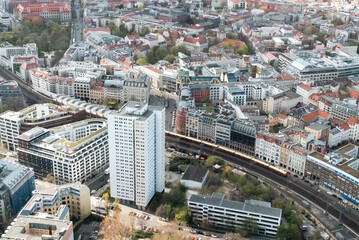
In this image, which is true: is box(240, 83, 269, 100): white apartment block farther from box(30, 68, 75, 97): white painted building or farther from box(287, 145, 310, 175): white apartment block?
box(30, 68, 75, 97): white painted building

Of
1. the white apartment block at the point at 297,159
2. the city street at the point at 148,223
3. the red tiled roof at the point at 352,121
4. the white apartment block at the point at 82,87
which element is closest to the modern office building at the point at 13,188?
the city street at the point at 148,223

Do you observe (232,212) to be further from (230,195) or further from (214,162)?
(214,162)

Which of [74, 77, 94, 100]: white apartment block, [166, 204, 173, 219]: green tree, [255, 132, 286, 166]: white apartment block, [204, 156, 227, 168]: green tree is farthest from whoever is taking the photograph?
[74, 77, 94, 100]: white apartment block

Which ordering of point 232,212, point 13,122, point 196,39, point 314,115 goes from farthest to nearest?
point 196,39, point 314,115, point 13,122, point 232,212

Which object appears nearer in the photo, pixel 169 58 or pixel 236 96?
pixel 236 96

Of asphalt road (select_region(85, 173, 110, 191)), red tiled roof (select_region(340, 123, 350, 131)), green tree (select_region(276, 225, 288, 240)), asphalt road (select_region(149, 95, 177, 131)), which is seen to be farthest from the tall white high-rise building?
red tiled roof (select_region(340, 123, 350, 131))

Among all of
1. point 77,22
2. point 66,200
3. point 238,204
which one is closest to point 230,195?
point 238,204

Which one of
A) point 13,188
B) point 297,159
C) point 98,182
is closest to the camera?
point 13,188
